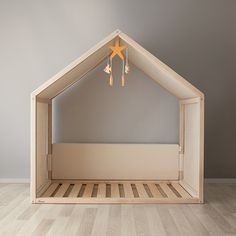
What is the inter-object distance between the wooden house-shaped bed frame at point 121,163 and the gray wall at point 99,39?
307mm

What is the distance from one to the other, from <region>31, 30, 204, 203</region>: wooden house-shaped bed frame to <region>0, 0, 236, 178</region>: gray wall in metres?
0.31

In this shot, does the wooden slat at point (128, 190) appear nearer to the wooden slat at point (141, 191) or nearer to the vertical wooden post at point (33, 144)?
the wooden slat at point (141, 191)

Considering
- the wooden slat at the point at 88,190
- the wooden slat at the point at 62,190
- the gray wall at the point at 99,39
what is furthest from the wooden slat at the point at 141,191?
the gray wall at the point at 99,39

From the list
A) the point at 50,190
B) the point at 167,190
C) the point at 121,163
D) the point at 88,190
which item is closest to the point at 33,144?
the point at 50,190

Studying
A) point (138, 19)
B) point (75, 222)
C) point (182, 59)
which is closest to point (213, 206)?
point (75, 222)

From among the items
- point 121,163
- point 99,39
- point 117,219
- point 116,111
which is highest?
point 99,39

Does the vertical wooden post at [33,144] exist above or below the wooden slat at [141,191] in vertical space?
above

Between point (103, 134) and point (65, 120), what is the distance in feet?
1.19

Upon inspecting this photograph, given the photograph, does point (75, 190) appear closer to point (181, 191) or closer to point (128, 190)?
point (128, 190)

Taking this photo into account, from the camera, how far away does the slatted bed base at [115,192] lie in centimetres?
258

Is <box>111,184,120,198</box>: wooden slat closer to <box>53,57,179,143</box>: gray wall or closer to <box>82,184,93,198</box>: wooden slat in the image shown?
<box>82,184,93,198</box>: wooden slat

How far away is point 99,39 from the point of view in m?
3.39

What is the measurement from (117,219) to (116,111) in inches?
53.7

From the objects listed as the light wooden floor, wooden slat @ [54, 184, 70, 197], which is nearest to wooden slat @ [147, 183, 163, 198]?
the light wooden floor
